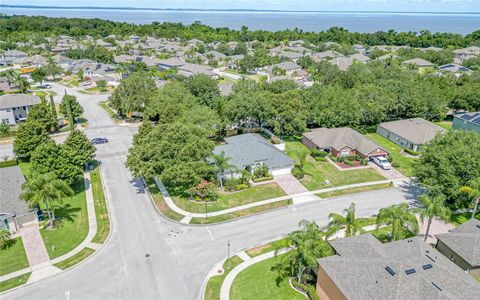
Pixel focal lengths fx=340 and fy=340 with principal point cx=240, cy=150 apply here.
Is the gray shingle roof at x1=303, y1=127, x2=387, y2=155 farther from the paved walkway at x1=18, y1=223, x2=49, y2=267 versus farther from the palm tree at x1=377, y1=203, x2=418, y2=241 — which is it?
the paved walkway at x1=18, y1=223, x2=49, y2=267

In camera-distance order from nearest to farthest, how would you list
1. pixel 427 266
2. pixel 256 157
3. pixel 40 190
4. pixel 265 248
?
pixel 427 266
pixel 265 248
pixel 40 190
pixel 256 157

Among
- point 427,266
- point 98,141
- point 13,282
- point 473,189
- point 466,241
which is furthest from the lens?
point 98,141

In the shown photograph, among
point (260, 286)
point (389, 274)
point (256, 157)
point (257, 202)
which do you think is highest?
point (389, 274)

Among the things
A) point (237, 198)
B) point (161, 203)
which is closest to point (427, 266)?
point (237, 198)

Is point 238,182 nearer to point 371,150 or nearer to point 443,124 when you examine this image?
point 371,150

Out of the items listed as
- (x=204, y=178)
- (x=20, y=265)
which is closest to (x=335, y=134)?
(x=204, y=178)

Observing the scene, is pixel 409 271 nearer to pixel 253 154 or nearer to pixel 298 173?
pixel 298 173

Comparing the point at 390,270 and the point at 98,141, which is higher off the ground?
the point at 390,270
